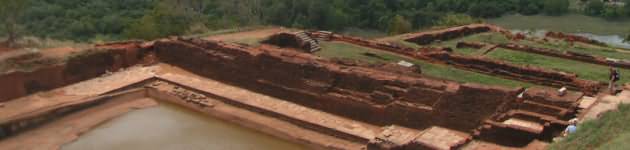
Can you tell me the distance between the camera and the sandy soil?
11164 mm

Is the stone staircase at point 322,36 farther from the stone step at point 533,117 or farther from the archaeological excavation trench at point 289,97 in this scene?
the stone step at point 533,117

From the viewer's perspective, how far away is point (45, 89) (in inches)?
541

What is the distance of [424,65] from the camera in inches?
558

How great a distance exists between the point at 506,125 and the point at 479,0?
32.3m

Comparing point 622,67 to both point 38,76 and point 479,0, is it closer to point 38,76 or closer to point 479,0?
point 38,76

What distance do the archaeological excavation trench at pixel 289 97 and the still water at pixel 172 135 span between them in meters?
0.25

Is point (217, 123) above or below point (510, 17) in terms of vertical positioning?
above

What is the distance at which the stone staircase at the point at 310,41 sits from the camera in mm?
16087

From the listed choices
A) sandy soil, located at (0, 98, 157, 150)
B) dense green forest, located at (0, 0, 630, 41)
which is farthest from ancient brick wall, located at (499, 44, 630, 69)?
sandy soil, located at (0, 98, 157, 150)

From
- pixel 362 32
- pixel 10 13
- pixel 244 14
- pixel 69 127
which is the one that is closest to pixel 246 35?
pixel 10 13

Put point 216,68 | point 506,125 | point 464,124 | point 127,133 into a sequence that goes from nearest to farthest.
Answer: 1. point 506,125
2. point 464,124
3. point 127,133
4. point 216,68

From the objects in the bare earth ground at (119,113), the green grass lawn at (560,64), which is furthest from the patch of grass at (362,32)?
the bare earth ground at (119,113)

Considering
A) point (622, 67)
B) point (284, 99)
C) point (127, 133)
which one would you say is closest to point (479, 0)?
point (622, 67)

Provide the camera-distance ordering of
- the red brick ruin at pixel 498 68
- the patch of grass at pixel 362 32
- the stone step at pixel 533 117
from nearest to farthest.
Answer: the stone step at pixel 533 117 → the red brick ruin at pixel 498 68 → the patch of grass at pixel 362 32
